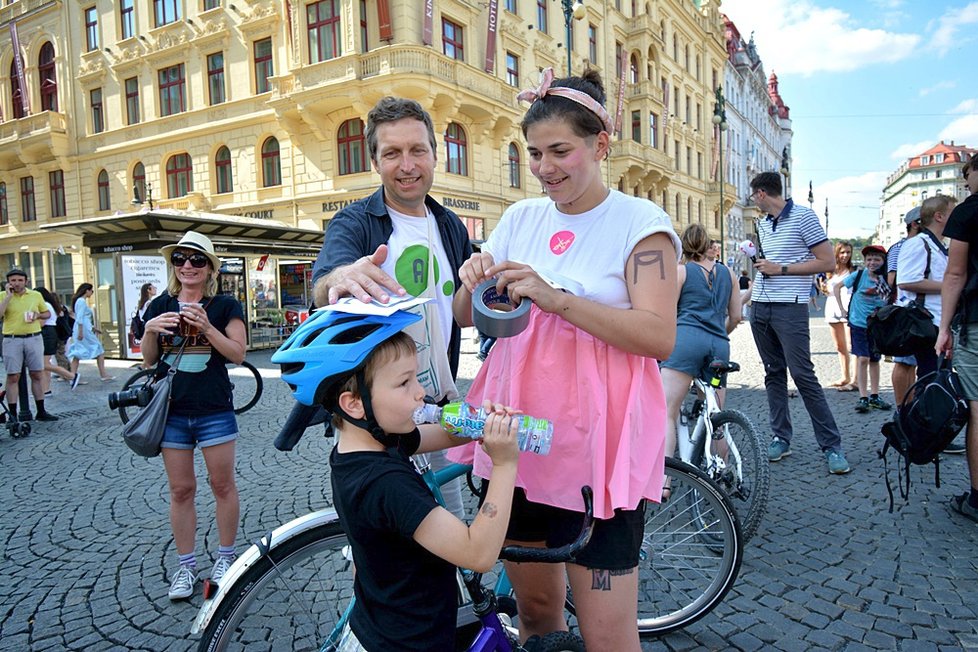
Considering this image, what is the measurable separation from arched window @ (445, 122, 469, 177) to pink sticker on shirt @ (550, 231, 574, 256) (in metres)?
20.0

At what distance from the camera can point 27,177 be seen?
29.0 m

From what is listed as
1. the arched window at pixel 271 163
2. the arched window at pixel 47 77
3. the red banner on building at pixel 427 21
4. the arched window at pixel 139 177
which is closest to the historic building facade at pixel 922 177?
the red banner on building at pixel 427 21

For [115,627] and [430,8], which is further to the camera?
[430,8]

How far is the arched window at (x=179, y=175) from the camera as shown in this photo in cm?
2405

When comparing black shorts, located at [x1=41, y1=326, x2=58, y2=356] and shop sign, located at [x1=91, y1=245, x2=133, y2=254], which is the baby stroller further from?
shop sign, located at [x1=91, y1=245, x2=133, y2=254]

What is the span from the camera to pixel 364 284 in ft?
5.07

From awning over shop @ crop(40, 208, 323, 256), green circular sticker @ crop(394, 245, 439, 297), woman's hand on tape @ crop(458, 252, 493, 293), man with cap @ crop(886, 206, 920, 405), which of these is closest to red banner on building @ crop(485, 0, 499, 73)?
awning over shop @ crop(40, 208, 323, 256)

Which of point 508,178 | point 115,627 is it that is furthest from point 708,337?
point 508,178

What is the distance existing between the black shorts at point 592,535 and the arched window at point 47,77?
34171 millimetres

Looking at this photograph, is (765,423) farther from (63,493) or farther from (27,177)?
(27,177)

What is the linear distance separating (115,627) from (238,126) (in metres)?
22.7

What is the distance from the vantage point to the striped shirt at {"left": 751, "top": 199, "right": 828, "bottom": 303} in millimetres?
4742

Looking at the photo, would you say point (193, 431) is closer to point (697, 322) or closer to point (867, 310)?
point (697, 322)

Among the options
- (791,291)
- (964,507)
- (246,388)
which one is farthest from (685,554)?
(246,388)
